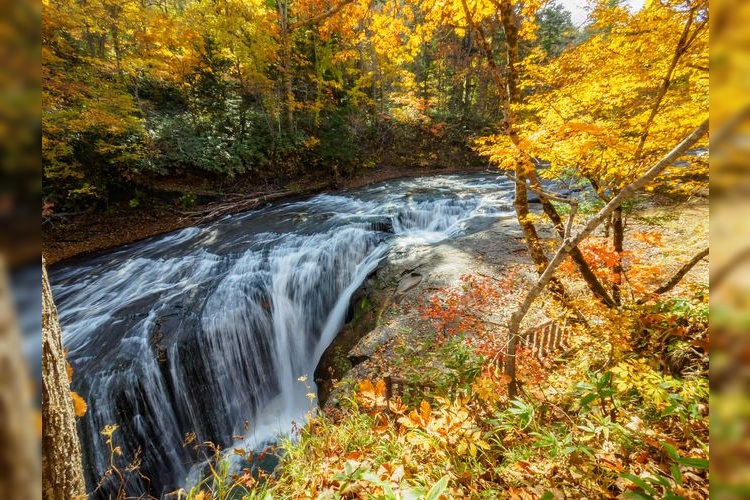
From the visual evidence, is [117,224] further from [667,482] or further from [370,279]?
[667,482]

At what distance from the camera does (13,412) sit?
316 millimetres

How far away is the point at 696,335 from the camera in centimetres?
362

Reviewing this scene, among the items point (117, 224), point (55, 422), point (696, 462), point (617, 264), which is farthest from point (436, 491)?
point (117, 224)

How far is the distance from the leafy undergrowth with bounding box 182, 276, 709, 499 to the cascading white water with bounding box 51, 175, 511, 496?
1.91 m

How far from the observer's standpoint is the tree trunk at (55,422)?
1.46m

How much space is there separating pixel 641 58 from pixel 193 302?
8479mm

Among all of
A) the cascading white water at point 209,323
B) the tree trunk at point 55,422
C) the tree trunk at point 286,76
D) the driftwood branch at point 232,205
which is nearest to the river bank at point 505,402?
the cascading white water at point 209,323

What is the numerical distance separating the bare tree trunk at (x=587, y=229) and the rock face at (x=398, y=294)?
8.40ft

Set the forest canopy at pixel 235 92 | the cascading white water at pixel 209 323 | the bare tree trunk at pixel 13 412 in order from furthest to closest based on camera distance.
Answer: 1. the forest canopy at pixel 235 92
2. the cascading white water at pixel 209 323
3. the bare tree trunk at pixel 13 412

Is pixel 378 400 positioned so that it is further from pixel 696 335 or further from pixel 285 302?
pixel 285 302

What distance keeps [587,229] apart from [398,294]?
5.10 metres

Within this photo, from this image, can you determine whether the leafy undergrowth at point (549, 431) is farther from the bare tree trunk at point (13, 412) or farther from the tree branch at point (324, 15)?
the tree branch at point (324, 15)

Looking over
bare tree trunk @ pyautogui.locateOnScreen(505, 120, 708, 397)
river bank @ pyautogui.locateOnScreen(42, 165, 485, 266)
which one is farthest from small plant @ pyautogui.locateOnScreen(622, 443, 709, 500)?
river bank @ pyautogui.locateOnScreen(42, 165, 485, 266)

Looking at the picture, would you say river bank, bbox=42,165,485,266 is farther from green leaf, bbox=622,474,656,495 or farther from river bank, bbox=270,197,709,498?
green leaf, bbox=622,474,656,495
